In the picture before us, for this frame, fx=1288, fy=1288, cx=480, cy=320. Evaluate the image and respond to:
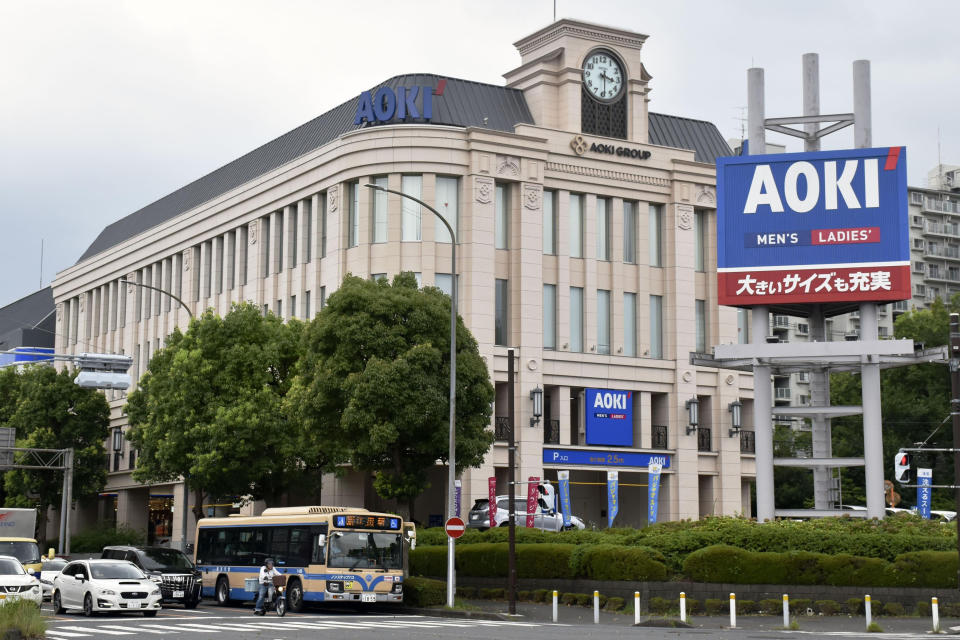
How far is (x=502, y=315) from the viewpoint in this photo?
2234 inches

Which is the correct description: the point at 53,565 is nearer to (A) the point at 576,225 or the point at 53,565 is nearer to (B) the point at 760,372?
(B) the point at 760,372

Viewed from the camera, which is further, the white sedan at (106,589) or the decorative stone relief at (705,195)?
the decorative stone relief at (705,195)

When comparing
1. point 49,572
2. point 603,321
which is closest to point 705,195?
point 603,321

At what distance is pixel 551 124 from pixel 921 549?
3123 centimetres

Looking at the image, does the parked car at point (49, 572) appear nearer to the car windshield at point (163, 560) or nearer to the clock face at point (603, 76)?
the car windshield at point (163, 560)

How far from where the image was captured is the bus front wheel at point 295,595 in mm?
36438

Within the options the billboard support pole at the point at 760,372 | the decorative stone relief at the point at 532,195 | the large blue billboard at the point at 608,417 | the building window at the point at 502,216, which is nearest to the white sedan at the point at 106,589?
the billboard support pole at the point at 760,372

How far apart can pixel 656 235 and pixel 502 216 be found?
8.74 m

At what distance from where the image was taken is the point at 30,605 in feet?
83.9

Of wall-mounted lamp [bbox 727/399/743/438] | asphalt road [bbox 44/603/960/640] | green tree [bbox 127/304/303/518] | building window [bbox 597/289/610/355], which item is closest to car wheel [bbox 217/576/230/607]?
asphalt road [bbox 44/603/960/640]

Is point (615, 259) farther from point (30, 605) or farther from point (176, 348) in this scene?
point (30, 605)

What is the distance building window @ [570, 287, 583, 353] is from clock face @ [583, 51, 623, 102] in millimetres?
9308

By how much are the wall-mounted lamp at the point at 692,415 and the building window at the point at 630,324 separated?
3523mm

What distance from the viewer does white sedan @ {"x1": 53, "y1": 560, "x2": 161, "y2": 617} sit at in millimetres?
34438
